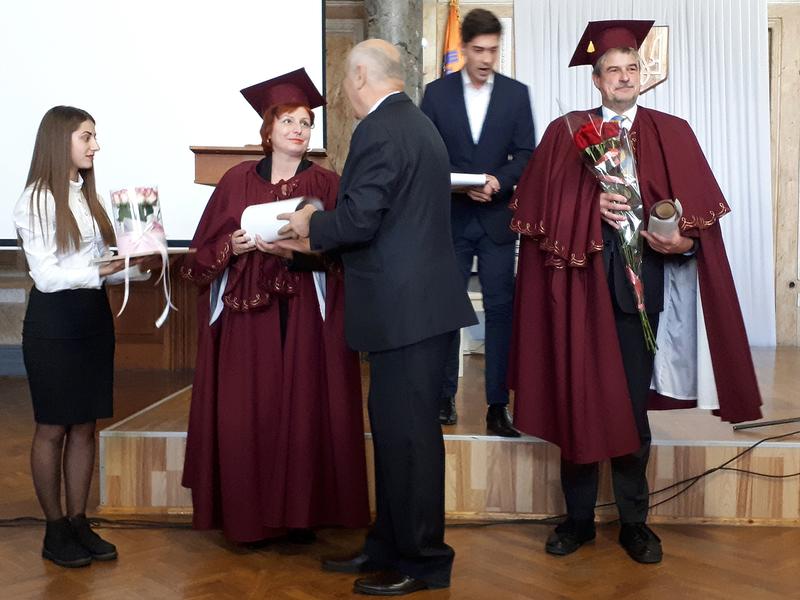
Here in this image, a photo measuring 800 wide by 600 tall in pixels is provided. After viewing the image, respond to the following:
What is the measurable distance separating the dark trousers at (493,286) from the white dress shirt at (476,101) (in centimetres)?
36

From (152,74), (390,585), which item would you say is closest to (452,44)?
(152,74)

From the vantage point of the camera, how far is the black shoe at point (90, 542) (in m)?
3.25

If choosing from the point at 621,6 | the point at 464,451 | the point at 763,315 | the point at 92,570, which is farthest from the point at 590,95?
the point at 92,570

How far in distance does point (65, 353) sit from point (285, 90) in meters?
1.10

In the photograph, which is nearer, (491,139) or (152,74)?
(491,139)

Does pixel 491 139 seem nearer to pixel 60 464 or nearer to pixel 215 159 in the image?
pixel 215 159

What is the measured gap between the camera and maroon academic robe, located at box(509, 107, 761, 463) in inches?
122

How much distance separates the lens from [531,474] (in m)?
3.73

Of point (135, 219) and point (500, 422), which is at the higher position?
point (135, 219)

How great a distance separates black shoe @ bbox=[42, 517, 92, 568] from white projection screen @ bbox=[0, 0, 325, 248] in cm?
299

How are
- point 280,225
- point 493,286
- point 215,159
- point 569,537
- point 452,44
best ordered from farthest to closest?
point 452,44 → point 215,159 → point 493,286 → point 569,537 → point 280,225

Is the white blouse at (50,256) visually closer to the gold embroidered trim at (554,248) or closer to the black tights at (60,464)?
the black tights at (60,464)

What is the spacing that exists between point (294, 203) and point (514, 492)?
1.51 meters

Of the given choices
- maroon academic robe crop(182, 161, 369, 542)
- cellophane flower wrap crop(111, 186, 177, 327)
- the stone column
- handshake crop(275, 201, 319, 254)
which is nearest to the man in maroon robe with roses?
maroon academic robe crop(182, 161, 369, 542)
